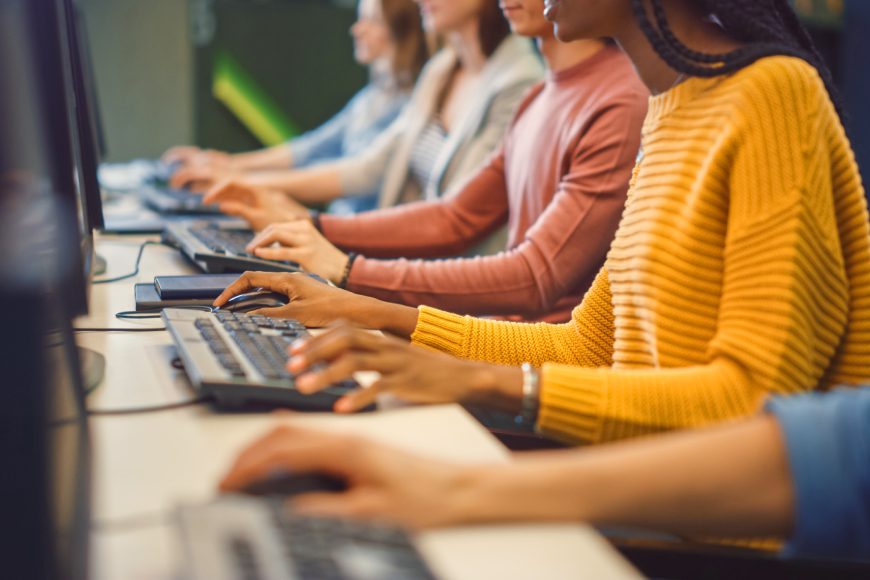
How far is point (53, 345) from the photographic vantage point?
59 cm

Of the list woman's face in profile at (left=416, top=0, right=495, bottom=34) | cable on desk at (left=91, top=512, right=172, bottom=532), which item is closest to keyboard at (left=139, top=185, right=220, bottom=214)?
woman's face in profile at (left=416, top=0, right=495, bottom=34)

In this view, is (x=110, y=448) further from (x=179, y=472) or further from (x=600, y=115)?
(x=600, y=115)

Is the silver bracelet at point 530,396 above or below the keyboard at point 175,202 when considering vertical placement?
above

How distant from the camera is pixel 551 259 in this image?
1.39 meters

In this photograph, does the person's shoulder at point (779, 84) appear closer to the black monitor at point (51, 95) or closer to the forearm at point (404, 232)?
the black monitor at point (51, 95)

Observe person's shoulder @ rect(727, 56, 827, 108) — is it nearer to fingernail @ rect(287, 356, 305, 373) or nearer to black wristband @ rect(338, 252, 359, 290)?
fingernail @ rect(287, 356, 305, 373)

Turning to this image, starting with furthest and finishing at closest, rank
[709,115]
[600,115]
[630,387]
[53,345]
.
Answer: [600,115]
[709,115]
[630,387]
[53,345]

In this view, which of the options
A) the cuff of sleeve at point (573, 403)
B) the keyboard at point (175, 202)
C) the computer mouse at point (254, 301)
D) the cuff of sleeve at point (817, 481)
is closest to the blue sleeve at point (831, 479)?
the cuff of sleeve at point (817, 481)

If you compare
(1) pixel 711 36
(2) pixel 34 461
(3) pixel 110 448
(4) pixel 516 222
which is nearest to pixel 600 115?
(4) pixel 516 222

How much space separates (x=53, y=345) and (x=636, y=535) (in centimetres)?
57

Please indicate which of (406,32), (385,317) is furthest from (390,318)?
(406,32)

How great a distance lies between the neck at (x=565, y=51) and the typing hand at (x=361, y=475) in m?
1.09

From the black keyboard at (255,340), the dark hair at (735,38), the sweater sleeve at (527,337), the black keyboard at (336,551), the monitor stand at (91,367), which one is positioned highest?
the dark hair at (735,38)

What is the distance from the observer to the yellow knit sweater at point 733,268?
0.79 meters
